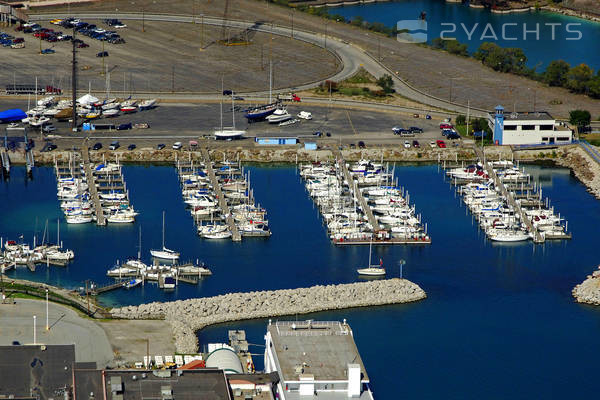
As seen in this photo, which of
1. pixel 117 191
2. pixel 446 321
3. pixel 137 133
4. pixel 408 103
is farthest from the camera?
pixel 408 103

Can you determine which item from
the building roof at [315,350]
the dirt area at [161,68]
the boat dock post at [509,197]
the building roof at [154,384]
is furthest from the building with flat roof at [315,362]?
the dirt area at [161,68]

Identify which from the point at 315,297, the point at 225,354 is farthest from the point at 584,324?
Result: the point at 225,354

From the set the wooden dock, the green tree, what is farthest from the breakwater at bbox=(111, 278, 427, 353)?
the green tree

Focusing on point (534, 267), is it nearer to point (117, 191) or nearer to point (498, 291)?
point (498, 291)

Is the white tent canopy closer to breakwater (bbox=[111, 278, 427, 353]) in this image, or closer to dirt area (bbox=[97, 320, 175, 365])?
breakwater (bbox=[111, 278, 427, 353])

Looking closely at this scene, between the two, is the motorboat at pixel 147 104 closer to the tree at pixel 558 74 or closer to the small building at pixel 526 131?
the small building at pixel 526 131
